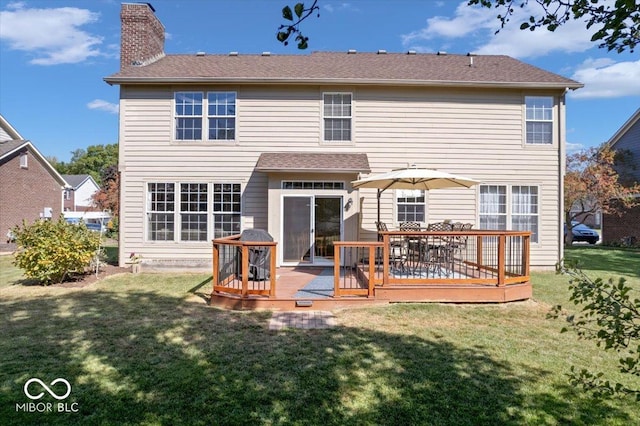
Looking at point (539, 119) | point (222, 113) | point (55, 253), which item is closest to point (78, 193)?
point (222, 113)

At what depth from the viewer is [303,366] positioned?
4535 millimetres

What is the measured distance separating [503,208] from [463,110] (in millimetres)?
3341

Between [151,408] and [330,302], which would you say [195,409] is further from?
[330,302]

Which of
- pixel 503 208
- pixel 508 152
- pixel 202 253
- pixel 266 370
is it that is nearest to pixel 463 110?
pixel 508 152

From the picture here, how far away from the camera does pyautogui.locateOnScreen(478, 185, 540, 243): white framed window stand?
11.7 m

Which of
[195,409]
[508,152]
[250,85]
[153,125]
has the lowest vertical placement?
[195,409]

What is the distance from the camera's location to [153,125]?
11.8 metres

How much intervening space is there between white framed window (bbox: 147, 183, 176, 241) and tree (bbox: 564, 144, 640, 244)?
2101 centimetres

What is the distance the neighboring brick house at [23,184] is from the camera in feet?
70.2

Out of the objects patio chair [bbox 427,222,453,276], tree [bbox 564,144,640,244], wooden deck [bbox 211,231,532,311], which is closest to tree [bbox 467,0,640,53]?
wooden deck [bbox 211,231,532,311]

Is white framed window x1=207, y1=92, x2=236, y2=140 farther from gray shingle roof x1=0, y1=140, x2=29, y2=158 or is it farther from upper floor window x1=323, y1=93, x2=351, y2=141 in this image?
gray shingle roof x1=0, y1=140, x2=29, y2=158

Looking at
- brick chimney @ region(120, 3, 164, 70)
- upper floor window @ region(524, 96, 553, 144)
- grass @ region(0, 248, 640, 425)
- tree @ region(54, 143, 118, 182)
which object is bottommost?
grass @ region(0, 248, 640, 425)

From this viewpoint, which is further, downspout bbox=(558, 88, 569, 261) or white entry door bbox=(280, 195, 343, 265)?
downspout bbox=(558, 88, 569, 261)

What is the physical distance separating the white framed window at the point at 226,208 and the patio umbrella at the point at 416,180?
423 centimetres
